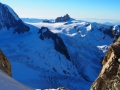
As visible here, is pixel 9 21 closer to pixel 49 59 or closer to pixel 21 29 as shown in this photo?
pixel 21 29

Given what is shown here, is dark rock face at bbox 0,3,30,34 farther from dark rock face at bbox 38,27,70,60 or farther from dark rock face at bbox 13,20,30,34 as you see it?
dark rock face at bbox 38,27,70,60

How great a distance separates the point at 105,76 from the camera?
16.7 meters

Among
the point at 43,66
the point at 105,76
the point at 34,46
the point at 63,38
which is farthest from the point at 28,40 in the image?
the point at 105,76

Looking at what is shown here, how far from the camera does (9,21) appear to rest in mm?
184250

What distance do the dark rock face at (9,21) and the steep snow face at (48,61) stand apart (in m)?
4.61

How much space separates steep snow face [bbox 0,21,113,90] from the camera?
97.0 m

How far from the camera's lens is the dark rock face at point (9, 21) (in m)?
178

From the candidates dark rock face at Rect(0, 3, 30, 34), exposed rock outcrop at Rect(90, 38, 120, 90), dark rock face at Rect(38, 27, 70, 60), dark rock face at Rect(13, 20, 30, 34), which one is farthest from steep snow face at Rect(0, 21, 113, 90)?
exposed rock outcrop at Rect(90, 38, 120, 90)

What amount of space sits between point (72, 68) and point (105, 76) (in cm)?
11659

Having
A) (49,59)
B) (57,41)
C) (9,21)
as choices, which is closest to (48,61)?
(49,59)

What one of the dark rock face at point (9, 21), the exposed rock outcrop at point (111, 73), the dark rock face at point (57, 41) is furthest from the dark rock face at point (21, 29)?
the exposed rock outcrop at point (111, 73)

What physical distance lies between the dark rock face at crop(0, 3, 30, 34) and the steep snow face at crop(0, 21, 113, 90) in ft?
15.1

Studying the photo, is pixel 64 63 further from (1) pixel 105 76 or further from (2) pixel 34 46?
(1) pixel 105 76

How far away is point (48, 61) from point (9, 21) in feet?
220
